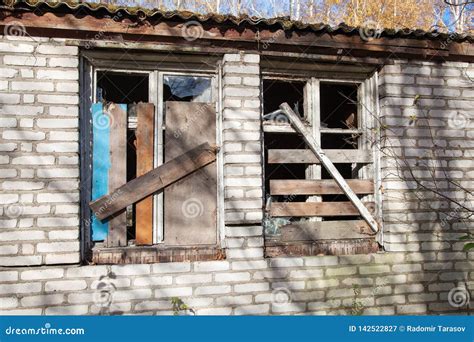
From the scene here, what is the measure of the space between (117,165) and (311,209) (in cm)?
201

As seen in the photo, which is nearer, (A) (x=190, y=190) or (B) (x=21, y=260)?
(B) (x=21, y=260)

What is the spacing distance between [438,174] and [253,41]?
2.44 m

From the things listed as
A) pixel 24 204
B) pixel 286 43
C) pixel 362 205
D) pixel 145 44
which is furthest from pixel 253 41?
pixel 24 204

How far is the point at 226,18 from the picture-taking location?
349cm

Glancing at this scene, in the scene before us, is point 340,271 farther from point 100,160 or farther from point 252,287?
point 100,160

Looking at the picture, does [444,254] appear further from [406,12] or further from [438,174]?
[406,12]

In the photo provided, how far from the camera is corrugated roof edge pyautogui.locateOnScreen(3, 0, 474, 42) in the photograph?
321 centimetres
